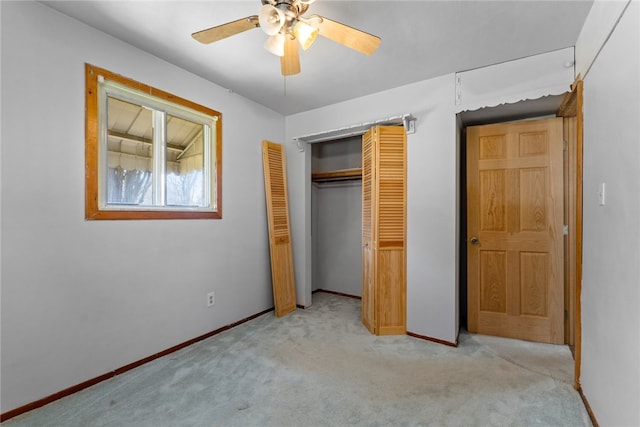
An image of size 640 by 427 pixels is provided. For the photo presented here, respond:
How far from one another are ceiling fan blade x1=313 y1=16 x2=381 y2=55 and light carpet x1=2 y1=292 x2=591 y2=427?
206 cm

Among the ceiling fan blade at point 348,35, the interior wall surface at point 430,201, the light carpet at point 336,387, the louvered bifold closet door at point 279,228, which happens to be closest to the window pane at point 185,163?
the louvered bifold closet door at point 279,228

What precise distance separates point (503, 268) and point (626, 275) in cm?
154

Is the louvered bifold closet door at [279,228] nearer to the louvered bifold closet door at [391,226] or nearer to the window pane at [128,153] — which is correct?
the louvered bifold closet door at [391,226]

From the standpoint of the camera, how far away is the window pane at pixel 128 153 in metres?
2.07

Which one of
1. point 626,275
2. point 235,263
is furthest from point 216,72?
point 626,275

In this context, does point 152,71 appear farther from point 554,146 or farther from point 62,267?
point 554,146

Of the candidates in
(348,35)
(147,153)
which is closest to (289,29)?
(348,35)

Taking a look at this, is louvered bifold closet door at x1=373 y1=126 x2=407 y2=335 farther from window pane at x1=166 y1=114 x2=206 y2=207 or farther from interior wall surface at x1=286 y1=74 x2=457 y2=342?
window pane at x1=166 y1=114 x2=206 y2=207

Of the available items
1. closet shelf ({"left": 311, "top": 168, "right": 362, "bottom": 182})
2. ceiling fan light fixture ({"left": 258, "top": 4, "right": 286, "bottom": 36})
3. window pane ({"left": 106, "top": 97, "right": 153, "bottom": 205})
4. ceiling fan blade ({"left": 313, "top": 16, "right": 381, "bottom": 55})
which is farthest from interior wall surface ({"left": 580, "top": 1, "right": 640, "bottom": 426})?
window pane ({"left": 106, "top": 97, "right": 153, "bottom": 205})

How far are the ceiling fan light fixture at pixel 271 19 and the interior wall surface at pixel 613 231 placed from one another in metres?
1.48

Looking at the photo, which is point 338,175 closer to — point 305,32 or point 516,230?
point 516,230

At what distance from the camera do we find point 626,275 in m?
1.24

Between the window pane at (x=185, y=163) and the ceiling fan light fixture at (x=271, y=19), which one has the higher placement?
the ceiling fan light fixture at (x=271, y=19)

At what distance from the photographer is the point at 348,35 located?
154 centimetres
